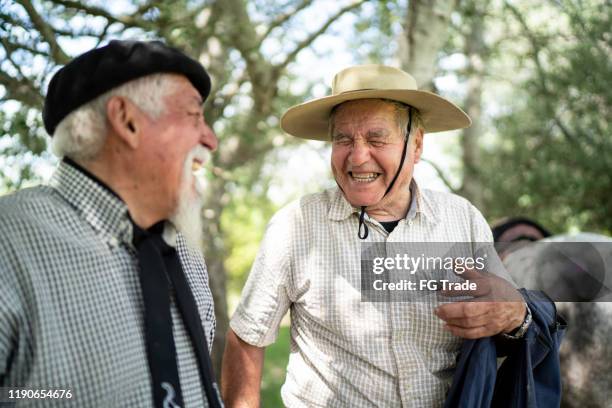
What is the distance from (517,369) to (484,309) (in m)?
0.39

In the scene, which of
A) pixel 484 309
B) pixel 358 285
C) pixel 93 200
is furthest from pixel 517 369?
pixel 93 200

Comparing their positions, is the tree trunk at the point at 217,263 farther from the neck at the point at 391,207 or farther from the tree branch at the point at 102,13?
the neck at the point at 391,207

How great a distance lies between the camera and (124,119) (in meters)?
1.66

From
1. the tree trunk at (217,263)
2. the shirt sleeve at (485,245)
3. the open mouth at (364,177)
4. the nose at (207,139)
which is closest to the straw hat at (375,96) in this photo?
the open mouth at (364,177)

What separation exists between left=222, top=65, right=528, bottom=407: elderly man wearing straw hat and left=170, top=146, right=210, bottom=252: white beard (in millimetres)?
735

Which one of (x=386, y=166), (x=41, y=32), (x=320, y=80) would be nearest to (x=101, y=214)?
(x=386, y=166)

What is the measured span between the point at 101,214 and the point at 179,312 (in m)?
0.39

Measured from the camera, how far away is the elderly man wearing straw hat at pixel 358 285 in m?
2.37

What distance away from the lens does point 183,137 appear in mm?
1751

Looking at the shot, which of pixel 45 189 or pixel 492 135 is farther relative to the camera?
pixel 492 135

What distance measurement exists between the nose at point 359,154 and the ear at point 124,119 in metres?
1.16

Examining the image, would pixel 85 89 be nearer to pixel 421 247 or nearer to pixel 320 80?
pixel 421 247

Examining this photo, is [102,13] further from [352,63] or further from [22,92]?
[352,63]

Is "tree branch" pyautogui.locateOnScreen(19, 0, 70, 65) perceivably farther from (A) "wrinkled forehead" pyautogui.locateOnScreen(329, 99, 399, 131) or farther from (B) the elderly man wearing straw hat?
(A) "wrinkled forehead" pyautogui.locateOnScreen(329, 99, 399, 131)
